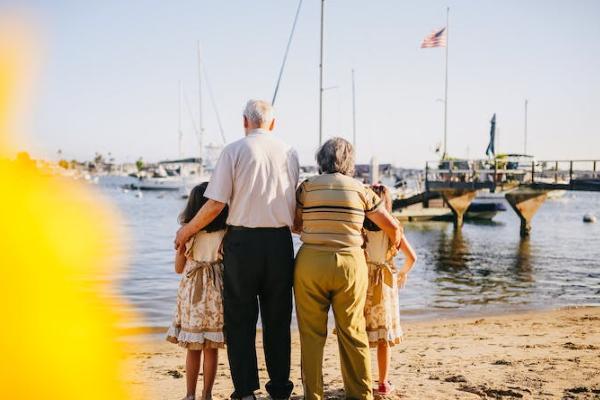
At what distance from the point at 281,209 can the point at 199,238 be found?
0.70m

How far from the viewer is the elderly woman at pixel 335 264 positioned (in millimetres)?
4531

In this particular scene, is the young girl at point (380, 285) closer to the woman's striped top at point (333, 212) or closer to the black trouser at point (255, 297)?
the woman's striped top at point (333, 212)

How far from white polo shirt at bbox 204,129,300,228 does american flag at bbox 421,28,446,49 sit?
31321 millimetres

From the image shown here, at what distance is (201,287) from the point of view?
477cm

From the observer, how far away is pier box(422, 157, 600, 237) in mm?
27620

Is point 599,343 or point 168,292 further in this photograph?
point 168,292

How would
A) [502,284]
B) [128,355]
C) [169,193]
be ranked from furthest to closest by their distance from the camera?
[169,193], [502,284], [128,355]

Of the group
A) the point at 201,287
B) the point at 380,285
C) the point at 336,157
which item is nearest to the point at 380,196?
the point at 336,157

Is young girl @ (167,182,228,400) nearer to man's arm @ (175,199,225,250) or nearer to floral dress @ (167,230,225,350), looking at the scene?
floral dress @ (167,230,225,350)

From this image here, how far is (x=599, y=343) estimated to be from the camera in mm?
7809

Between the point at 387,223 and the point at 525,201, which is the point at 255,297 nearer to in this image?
the point at 387,223

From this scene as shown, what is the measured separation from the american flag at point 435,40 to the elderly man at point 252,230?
3129 cm

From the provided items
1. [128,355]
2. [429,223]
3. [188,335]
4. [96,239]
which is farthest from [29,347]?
[429,223]

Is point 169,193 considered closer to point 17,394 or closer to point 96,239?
point 96,239
